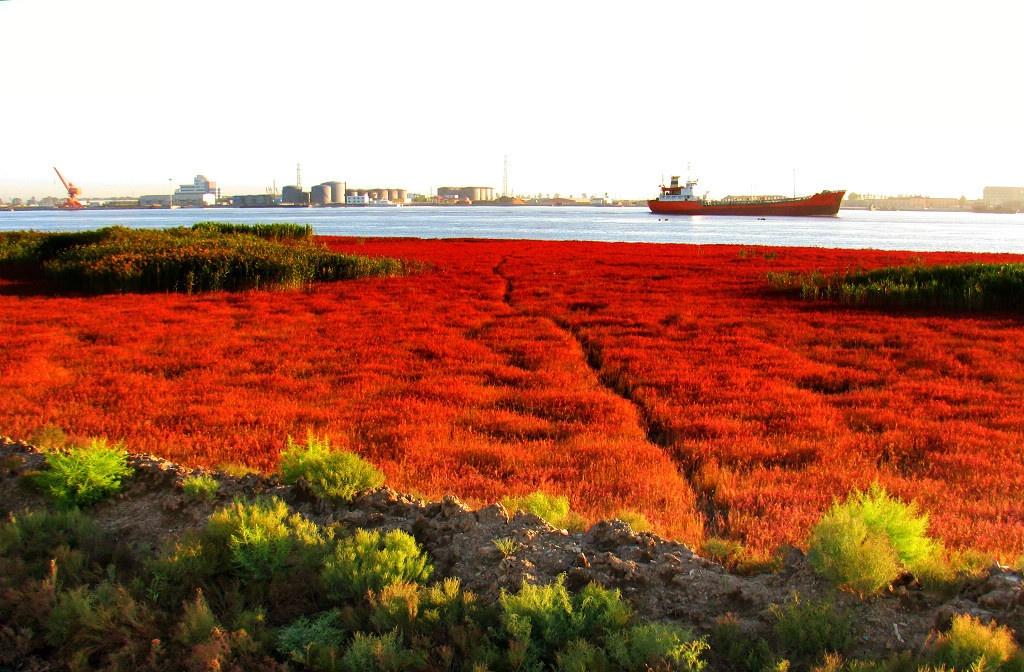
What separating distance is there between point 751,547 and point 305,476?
10.4 ft

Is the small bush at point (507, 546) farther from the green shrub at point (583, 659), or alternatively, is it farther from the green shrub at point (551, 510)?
the green shrub at point (583, 659)

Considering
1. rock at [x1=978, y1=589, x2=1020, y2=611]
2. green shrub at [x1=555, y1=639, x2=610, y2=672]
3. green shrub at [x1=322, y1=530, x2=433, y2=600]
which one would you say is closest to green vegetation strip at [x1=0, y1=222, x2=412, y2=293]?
green shrub at [x1=322, y1=530, x2=433, y2=600]

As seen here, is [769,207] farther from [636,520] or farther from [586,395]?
[636,520]

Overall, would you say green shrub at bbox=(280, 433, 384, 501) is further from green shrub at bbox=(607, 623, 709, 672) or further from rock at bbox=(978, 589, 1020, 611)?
rock at bbox=(978, 589, 1020, 611)

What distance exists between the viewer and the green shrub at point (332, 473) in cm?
511

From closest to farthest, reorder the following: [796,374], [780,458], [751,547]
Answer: [751,547] → [780,458] → [796,374]

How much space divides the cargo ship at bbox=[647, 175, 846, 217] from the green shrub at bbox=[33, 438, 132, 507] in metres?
132

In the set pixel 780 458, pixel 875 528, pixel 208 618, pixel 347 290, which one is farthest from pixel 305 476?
pixel 347 290

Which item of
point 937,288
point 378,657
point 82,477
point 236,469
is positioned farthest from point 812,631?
point 937,288

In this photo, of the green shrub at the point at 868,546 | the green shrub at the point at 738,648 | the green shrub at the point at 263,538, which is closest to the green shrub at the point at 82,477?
the green shrub at the point at 263,538

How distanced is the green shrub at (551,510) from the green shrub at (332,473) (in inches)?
40.7

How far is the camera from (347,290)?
2269 cm

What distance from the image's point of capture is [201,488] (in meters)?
5.20

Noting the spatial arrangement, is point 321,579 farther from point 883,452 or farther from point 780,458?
point 883,452
